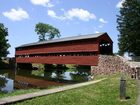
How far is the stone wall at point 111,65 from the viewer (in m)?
32.2

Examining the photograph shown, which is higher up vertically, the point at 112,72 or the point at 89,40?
the point at 89,40

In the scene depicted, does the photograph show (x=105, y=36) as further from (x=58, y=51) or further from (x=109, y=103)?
(x=109, y=103)

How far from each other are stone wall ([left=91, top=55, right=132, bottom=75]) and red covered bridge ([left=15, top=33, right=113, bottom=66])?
1062 millimetres

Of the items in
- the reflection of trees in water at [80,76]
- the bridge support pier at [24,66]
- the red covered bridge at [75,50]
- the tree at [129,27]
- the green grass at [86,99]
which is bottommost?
the reflection of trees in water at [80,76]

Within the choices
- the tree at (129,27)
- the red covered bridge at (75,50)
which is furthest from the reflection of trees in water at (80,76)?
the tree at (129,27)

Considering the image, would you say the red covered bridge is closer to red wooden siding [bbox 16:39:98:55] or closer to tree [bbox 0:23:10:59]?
red wooden siding [bbox 16:39:98:55]

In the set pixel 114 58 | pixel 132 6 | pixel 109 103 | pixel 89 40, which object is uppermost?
pixel 132 6

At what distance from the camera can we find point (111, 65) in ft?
113

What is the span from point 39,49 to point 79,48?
50.6 ft

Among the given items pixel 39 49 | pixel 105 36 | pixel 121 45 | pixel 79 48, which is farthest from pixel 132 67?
pixel 39 49

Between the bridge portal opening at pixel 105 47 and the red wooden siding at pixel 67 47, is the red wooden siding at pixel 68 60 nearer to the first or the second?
the red wooden siding at pixel 67 47

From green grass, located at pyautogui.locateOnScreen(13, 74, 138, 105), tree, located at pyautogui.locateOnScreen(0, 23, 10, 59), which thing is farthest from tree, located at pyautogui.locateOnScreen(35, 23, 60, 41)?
green grass, located at pyautogui.locateOnScreen(13, 74, 138, 105)

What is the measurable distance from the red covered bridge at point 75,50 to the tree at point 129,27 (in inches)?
451

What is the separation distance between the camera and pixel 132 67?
30672 mm
